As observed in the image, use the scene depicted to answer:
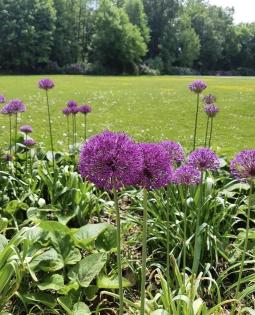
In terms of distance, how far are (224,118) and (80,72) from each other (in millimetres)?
49086

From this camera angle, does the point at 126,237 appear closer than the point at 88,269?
No

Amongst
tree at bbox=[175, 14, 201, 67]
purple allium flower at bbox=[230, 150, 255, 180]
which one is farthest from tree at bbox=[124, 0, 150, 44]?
purple allium flower at bbox=[230, 150, 255, 180]

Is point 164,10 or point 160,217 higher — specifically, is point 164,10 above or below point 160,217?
above

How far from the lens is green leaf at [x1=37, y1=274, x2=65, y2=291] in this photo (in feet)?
10.2

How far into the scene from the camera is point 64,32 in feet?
247

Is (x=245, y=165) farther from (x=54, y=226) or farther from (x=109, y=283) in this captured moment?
(x=54, y=226)

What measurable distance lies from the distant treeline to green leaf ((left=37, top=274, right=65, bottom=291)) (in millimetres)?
61598

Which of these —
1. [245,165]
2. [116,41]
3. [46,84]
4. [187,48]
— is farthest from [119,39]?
[245,165]

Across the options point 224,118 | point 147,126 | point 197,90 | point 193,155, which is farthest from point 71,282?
point 224,118

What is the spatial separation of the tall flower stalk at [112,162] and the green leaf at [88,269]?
1417 mm

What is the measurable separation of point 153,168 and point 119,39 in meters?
70.9

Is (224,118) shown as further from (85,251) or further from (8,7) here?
(8,7)

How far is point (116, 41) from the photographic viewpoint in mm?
70500

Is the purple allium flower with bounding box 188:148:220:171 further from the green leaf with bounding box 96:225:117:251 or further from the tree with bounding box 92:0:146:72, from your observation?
the tree with bounding box 92:0:146:72
